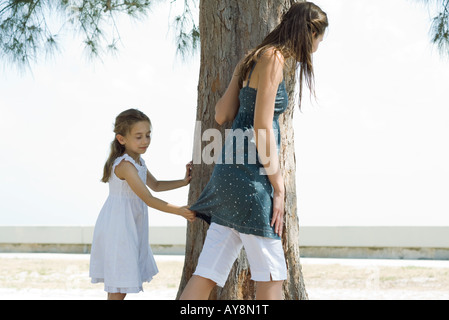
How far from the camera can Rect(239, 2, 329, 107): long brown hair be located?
183 cm

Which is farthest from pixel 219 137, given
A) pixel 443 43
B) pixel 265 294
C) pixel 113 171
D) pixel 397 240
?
pixel 397 240

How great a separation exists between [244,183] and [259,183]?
5 centimetres

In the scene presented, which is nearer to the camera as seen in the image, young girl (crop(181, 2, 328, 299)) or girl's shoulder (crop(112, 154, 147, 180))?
young girl (crop(181, 2, 328, 299))

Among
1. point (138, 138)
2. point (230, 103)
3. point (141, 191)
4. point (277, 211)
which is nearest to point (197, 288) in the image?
point (277, 211)

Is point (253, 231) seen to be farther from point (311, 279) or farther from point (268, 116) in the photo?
point (311, 279)

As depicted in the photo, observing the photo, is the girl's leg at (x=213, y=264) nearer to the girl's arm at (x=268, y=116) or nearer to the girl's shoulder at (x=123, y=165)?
the girl's arm at (x=268, y=116)

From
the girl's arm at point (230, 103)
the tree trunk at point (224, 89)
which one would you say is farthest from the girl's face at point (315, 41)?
the tree trunk at point (224, 89)

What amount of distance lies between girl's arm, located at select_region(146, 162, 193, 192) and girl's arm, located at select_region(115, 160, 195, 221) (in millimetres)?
212

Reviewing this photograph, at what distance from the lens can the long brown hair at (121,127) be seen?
234cm

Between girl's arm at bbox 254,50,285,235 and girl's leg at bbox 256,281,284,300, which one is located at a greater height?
girl's arm at bbox 254,50,285,235

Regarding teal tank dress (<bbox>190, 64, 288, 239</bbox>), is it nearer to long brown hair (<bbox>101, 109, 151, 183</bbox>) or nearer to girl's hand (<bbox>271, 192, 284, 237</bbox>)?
girl's hand (<bbox>271, 192, 284, 237</bbox>)

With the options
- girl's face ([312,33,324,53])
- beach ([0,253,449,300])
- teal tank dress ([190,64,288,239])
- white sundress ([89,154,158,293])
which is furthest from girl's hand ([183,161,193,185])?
beach ([0,253,449,300])

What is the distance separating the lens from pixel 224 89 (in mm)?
2432
